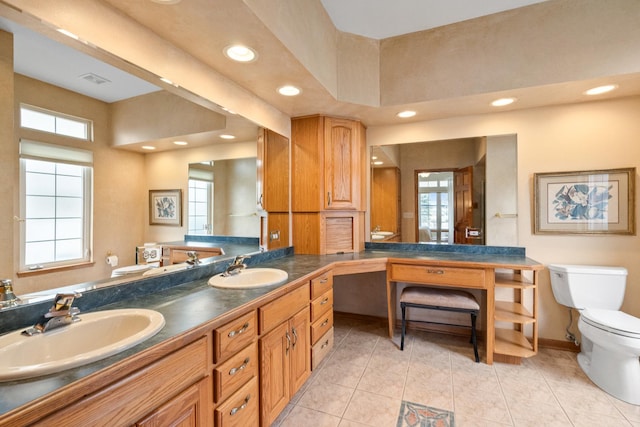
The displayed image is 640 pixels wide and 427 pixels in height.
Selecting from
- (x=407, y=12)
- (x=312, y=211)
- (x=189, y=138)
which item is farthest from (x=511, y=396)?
(x=407, y=12)

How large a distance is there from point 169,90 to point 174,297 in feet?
→ 3.57

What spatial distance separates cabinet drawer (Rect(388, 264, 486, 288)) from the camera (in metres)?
2.18

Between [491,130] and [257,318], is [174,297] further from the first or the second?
[491,130]

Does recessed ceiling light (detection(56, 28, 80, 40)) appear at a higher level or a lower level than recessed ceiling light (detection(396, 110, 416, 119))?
lower

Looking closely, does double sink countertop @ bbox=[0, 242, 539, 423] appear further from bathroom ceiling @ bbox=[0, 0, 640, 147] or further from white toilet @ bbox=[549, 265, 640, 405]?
bathroom ceiling @ bbox=[0, 0, 640, 147]

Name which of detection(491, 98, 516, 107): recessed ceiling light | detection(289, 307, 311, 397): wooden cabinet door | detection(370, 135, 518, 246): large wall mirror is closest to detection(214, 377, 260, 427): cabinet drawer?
detection(289, 307, 311, 397): wooden cabinet door

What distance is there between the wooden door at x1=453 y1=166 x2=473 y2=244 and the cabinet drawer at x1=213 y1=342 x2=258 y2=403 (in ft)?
7.21

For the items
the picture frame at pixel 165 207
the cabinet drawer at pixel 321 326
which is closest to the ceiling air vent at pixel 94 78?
Answer: the picture frame at pixel 165 207

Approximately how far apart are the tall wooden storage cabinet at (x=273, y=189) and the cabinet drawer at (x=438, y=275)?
1.08 m

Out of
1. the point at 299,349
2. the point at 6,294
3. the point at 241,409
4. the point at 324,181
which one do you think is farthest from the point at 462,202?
the point at 6,294

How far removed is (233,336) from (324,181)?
1727 millimetres

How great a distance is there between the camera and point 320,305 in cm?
203

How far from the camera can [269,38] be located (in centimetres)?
144

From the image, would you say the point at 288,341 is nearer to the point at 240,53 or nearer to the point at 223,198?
the point at 223,198
